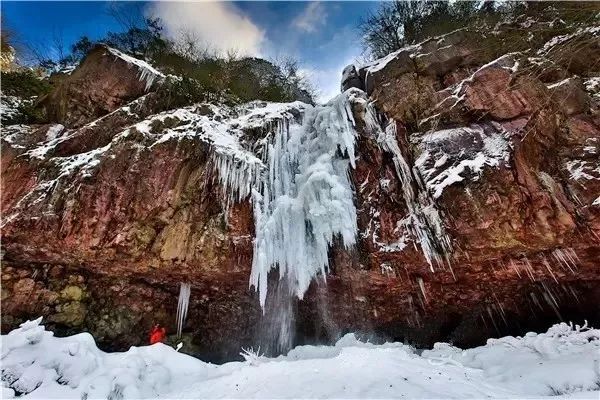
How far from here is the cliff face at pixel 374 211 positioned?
5.94m

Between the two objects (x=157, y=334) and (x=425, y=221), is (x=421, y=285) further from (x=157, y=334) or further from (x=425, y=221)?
(x=157, y=334)

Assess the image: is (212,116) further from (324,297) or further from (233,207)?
(324,297)

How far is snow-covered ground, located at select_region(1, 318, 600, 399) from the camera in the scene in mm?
3580

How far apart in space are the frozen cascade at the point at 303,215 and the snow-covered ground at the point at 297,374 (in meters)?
2.06

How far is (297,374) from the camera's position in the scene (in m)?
Result: 3.92

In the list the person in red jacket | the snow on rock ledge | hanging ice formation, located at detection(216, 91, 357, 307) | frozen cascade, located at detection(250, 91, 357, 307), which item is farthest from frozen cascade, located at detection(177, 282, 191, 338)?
the snow on rock ledge

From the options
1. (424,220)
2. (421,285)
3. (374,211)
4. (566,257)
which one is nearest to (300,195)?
(374,211)

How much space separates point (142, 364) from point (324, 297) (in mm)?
3736

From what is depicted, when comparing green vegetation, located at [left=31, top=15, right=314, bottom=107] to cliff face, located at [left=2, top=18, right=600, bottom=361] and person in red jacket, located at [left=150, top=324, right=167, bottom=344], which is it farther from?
person in red jacket, located at [left=150, top=324, right=167, bottom=344]

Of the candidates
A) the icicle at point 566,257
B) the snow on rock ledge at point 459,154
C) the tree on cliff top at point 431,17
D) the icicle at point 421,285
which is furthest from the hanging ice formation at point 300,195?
the tree on cliff top at point 431,17

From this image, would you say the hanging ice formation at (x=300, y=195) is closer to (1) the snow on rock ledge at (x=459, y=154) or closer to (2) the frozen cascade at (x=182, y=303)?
(1) the snow on rock ledge at (x=459, y=154)

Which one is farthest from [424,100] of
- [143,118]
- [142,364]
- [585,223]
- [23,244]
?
[23,244]

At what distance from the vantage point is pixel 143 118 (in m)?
7.99

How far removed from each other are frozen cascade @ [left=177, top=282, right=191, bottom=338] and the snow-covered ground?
2570mm
